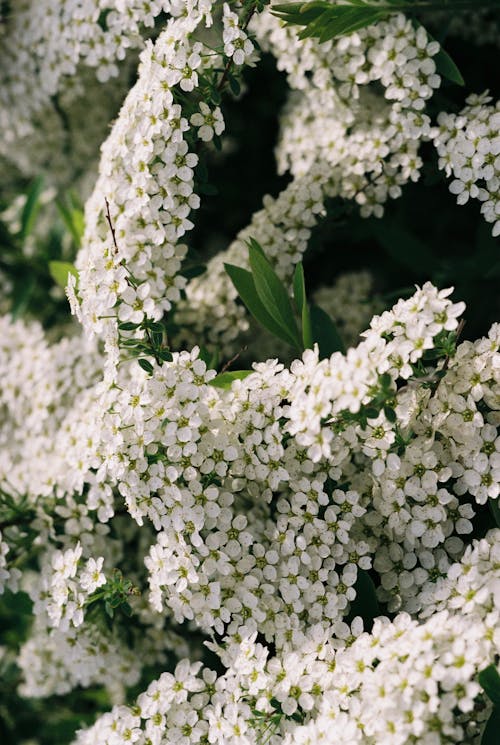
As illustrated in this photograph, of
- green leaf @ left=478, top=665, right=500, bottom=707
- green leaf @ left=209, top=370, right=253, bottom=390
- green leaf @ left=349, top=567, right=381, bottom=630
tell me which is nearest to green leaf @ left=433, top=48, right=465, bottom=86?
green leaf @ left=209, top=370, right=253, bottom=390

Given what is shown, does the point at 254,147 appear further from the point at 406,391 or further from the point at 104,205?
the point at 406,391

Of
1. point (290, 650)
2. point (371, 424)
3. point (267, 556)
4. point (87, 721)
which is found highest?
point (371, 424)

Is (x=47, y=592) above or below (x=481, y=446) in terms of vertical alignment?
below

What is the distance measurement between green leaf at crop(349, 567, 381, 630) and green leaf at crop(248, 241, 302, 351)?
1.58 feet

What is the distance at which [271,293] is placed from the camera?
5.56 ft

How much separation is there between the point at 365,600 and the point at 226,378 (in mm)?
482

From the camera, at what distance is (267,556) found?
1.56 metres

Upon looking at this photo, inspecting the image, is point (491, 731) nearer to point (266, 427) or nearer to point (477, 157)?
point (266, 427)

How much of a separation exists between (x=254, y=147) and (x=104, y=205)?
122 cm

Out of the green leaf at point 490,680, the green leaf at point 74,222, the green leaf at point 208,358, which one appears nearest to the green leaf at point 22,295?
the green leaf at point 74,222

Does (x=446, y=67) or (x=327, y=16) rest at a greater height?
(x=327, y=16)

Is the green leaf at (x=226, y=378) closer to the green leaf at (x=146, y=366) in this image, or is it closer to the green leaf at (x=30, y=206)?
the green leaf at (x=146, y=366)

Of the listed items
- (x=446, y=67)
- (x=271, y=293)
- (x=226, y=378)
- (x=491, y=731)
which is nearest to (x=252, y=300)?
(x=271, y=293)

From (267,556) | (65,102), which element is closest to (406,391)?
(267,556)
